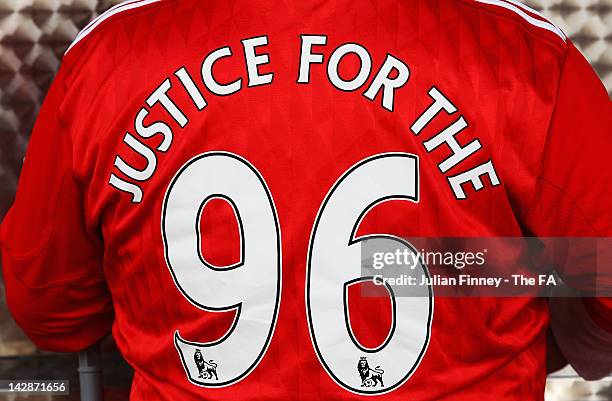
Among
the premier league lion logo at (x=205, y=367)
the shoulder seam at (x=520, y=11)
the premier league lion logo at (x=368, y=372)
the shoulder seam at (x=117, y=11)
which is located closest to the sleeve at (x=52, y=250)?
the shoulder seam at (x=117, y=11)

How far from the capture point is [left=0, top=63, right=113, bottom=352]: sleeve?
127 cm

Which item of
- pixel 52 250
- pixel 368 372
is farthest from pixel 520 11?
pixel 52 250

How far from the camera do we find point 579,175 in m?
1.10

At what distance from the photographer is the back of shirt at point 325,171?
1.08 meters

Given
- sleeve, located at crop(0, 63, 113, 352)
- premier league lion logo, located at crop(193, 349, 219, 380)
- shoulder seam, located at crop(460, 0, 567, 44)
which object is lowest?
premier league lion logo, located at crop(193, 349, 219, 380)

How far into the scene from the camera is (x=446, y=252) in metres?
1.12

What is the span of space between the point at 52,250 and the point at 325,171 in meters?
0.47

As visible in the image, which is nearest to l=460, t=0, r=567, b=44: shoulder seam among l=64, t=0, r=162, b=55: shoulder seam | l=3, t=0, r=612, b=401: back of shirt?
l=3, t=0, r=612, b=401: back of shirt

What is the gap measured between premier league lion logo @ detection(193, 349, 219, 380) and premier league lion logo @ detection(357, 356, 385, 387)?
0.19 meters

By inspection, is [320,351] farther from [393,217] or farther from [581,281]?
[581,281]

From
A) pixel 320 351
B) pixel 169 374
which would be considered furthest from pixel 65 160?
pixel 320 351

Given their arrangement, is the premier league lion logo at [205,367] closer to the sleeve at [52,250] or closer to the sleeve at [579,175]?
the sleeve at [52,250]

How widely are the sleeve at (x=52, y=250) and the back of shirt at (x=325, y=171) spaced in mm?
72

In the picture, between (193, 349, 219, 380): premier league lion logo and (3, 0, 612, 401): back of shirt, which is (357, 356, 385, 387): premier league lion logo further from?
(193, 349, 219, 380): premier league lion logo
